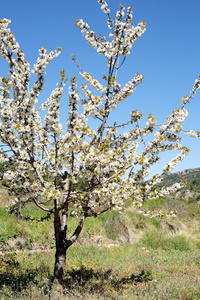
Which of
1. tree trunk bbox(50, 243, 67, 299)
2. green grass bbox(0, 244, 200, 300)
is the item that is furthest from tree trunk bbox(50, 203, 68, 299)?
green grass bbox(0, 244, 200, 300)

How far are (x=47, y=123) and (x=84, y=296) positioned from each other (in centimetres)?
349

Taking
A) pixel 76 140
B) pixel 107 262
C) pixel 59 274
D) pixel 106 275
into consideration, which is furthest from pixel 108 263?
pixel 76 140

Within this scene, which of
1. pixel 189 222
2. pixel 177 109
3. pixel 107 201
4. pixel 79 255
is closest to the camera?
pixel 177 109

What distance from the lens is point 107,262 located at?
824 centimetres

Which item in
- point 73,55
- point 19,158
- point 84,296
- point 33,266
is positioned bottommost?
point 84,296

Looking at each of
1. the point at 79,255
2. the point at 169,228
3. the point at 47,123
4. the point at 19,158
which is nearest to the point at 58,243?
the point at 19,158

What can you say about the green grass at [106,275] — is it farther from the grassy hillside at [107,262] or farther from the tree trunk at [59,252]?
the tree trunk at [59,252]

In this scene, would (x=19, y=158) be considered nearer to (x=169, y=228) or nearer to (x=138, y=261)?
(x=138, y=261)

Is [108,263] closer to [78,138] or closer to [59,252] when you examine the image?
[59,252]

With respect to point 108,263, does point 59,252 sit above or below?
above

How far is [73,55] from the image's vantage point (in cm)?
592

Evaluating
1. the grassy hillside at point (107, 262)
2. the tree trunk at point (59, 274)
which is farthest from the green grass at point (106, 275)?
the tree trunk at point (59, 274)

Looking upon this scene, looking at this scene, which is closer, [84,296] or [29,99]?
[29,99]

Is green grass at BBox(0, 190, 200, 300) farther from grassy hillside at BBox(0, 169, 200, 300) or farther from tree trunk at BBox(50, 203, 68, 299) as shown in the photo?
tree trunk at BBox(50, 203, 68, 299)
